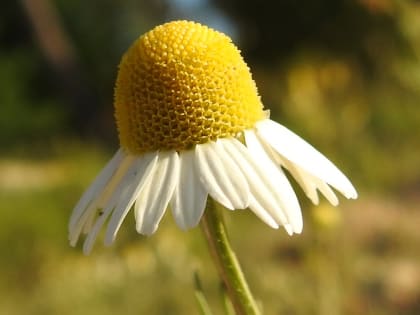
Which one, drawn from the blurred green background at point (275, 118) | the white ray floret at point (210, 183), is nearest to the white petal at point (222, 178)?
the white ray floret at point (210, 183)

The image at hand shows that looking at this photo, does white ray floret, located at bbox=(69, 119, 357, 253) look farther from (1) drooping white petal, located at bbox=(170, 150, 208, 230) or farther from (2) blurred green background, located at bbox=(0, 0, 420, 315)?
(2) blurred green background, located at bbox=(0, 0, 420, 315)

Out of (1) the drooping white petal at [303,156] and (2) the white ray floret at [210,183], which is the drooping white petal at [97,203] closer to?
(2) the white ray floret at [210,183]

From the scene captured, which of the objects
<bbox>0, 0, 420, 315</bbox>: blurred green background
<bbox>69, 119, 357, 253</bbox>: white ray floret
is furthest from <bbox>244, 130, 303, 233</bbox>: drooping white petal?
<bbox>0, 0, 420, 315</bbox>: blurred green background

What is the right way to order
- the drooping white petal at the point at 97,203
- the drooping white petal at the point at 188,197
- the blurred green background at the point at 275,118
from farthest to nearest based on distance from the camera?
the blurred green background at the point at 275,118, the drooping white petal at the point at 97,203, the drooping white petal at the point at 188,197

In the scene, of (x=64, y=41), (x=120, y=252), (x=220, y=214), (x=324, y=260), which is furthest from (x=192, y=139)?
(x=64, y=41)

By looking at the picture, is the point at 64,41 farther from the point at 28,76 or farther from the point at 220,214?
the point at 220,214

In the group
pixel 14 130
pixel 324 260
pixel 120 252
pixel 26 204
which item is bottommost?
pixel 14 130

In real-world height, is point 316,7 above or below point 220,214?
below
